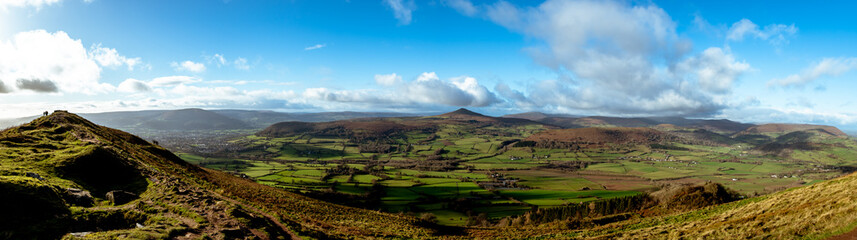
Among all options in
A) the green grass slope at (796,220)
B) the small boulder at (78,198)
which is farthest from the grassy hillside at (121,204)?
the green grass slope at (796,220)

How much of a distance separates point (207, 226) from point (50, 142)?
30.3 metres

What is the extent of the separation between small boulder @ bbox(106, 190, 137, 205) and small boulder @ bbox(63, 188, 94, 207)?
158 cm

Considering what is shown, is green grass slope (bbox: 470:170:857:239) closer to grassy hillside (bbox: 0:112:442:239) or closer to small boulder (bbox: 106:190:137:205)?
grassy hillside (bbox: 0:112:442:239)

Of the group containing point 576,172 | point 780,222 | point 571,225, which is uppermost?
point 780,222

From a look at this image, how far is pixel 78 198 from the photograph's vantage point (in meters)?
21.3

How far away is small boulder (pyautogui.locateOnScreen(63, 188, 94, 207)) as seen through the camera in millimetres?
20636

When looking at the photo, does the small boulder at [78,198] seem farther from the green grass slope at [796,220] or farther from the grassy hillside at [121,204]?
the green grass slope at [796,220]

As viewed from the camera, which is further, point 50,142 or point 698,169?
point 698,169

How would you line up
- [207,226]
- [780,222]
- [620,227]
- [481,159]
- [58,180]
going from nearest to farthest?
[780,222] → [207,226] → [58,180] → [620,227] → [481,159]

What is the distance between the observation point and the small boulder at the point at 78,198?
2064 cm

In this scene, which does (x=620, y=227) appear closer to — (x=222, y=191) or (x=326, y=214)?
(x=326, y=214)

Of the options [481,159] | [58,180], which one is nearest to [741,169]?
[481,159]

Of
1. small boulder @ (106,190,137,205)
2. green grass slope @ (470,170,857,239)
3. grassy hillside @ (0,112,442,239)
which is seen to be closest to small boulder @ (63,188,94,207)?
grassy hillside @ (0,112,442,239)

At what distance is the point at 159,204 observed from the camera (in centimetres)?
2434
